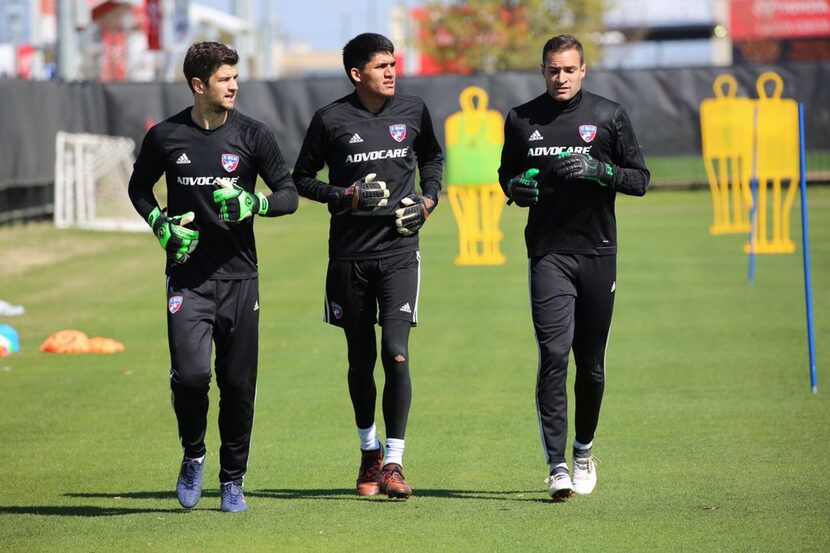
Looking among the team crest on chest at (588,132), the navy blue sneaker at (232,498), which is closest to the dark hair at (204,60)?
the team crest on chest at (588,132)

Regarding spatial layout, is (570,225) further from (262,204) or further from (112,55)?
(112,55)

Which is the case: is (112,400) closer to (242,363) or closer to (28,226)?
(242,363)

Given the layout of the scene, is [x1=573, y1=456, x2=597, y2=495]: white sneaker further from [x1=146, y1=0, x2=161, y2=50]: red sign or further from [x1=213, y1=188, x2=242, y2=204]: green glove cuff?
[x1=146, y1=0, x2=161, y2=50]: red sign

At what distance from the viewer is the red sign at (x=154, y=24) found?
3356cm

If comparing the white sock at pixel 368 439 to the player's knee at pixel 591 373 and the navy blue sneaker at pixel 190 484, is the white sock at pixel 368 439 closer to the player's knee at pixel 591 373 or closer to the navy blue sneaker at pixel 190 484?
the navy blue sneaker at pixel 190 484

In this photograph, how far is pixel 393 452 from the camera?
281 inches

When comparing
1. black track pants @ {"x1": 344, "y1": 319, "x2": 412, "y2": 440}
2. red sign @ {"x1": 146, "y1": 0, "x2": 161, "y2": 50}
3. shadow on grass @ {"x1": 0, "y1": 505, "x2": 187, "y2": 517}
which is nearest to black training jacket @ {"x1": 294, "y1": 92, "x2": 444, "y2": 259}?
black track pants @ {"x1": 344, "y1": 319, "x2": 412, "y2": 440}

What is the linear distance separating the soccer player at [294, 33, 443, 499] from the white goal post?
1794 cm

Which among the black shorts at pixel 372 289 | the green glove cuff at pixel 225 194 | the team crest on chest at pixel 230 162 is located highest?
the team crest on chest at pixel 230 162

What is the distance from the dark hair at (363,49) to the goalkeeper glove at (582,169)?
41.8 inches

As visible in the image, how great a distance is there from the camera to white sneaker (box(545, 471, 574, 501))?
6824 mm

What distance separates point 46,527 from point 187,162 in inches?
72.2

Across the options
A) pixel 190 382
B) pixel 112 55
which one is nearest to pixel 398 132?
pixel 190 382

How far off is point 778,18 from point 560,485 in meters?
69.7
